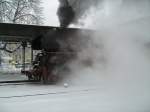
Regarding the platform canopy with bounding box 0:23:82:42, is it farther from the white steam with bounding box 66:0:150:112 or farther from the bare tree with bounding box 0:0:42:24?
the bare tree with bounding box 0:0:42:24

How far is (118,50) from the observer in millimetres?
11984

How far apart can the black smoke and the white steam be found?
907 millimetres

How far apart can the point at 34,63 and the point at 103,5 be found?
14.7 feet

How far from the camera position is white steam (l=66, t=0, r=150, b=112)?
31.9 ft

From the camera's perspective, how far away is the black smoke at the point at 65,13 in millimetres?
13358

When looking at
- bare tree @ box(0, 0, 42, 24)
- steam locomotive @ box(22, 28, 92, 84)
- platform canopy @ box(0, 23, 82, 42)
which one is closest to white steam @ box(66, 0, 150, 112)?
steam locomotive @ box(22, 28, 92, 84)

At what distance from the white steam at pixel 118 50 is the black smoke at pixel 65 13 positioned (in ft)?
2.98

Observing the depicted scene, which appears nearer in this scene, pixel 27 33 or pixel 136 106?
pixel 136 106

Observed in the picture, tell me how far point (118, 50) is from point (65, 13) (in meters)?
3.71

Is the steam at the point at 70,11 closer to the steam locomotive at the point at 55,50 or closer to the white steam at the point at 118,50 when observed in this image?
the white steam at the point at 118,50

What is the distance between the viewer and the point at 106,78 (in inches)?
487

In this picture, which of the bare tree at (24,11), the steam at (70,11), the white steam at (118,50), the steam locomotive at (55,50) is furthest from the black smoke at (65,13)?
the bare tree at (24,11)

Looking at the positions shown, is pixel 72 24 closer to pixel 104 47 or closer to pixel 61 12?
pixel 61 12

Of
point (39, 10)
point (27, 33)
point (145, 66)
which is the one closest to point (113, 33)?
point (145, 66)
